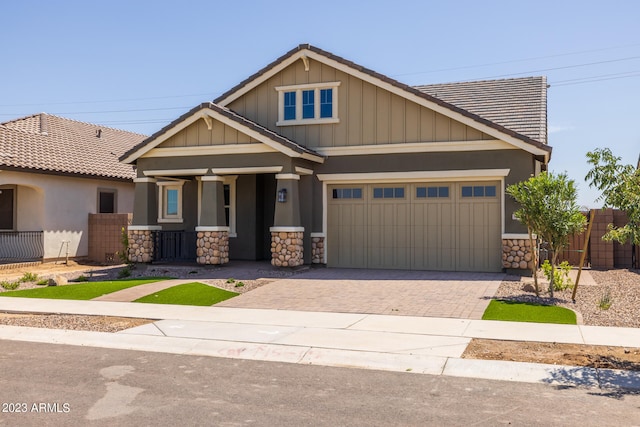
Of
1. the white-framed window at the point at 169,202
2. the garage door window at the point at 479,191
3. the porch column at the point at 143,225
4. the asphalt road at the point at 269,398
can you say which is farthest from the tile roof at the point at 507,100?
the asphalt road at the point at 269,398

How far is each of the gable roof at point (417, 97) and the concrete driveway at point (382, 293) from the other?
375cm

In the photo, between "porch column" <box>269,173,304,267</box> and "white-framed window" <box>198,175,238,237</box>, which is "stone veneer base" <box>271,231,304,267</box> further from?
"white-framed window" <box>198,175,238,237</box>

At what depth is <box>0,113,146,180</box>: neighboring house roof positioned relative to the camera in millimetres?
21984

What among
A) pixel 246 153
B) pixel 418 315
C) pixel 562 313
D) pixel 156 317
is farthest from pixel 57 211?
pixel 562 313

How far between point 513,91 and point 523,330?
42.7 ft

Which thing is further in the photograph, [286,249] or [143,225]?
[143,225]

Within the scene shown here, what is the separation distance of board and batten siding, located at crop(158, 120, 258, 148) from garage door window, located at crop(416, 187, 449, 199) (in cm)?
502

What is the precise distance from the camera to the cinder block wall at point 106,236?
23.6 meters

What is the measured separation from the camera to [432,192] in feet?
59.9

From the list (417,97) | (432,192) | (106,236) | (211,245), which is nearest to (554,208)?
(432,192)

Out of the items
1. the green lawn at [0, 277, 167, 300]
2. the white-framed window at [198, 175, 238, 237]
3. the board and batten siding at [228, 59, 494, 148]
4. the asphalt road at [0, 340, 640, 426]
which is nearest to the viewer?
the asphalt road at [0, 340, 640, 426]

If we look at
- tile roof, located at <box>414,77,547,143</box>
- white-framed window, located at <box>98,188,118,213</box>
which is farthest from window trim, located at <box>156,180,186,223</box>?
tile roof, located at <box>414,77,547,143</box>

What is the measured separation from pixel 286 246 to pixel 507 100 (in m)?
8.96

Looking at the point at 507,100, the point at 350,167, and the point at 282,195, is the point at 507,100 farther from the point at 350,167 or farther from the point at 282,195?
the point at 282,195
